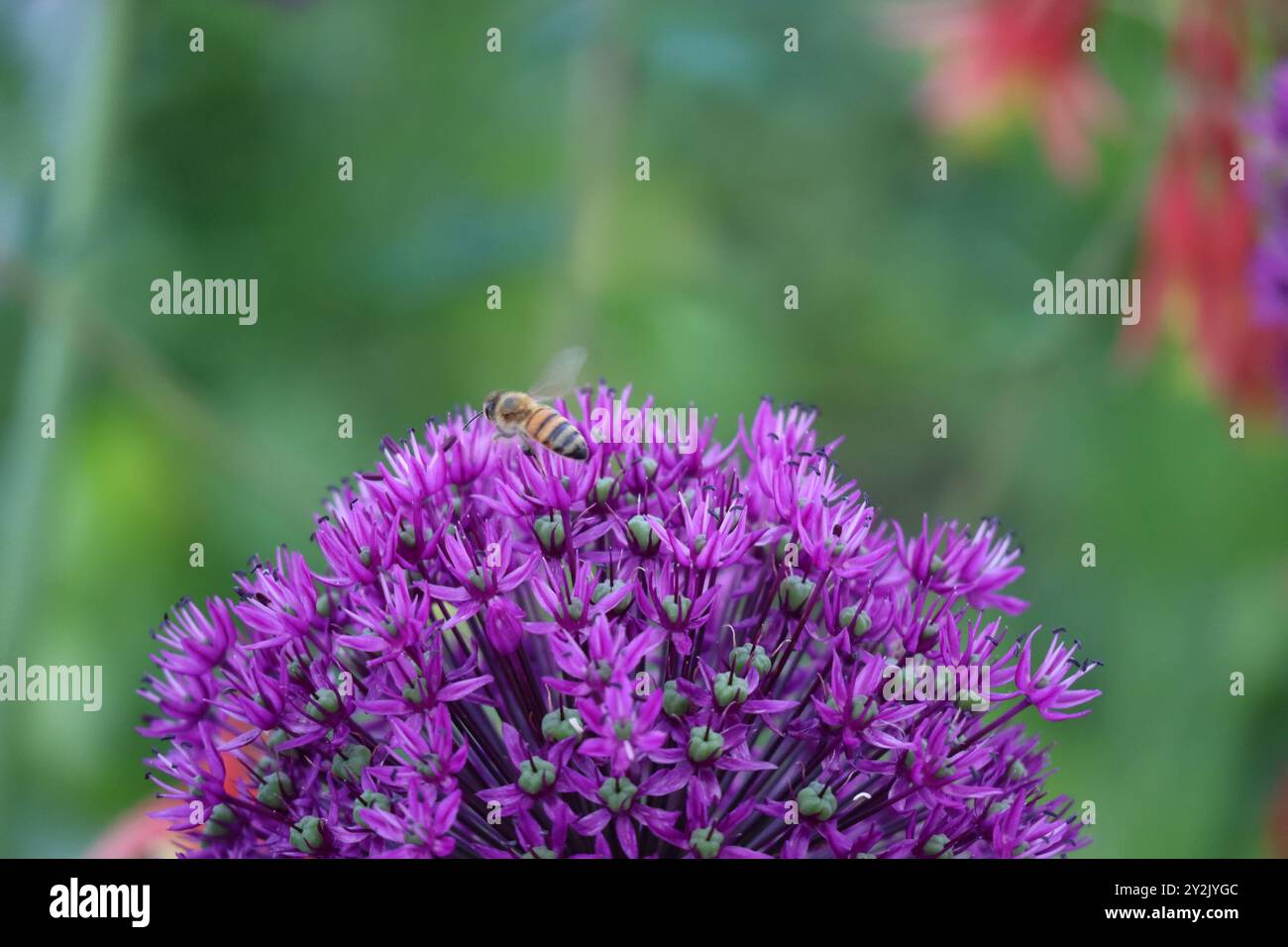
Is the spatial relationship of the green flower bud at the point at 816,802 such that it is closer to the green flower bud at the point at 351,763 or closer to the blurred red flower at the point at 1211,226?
the green flower bud at the point at 351,763

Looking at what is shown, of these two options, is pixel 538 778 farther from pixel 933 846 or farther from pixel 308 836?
pixel 933 846

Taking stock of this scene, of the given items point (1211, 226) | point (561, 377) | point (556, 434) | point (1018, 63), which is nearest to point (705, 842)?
point (556, 434)

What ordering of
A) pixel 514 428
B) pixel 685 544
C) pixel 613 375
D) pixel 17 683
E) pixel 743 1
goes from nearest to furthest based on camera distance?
pixel 685 544 → pixel 514 428 → pixel 17 683 → pixel 613 375 → pixel 743 1

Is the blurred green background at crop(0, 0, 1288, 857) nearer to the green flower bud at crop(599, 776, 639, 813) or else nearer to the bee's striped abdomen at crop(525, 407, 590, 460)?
the bee's striped abdomen at crop(525, 407, 590, 460)

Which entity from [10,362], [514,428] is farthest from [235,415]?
[514,428]

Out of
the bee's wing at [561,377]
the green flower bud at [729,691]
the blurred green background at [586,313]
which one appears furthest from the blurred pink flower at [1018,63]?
the green flower bud at [729,691]

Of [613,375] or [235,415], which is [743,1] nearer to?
[613,375]
